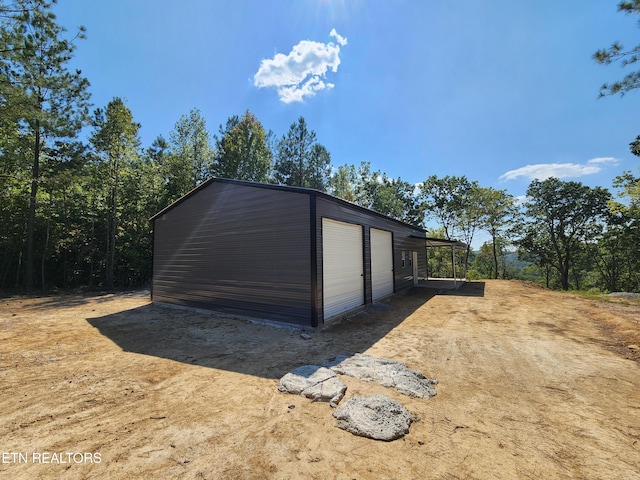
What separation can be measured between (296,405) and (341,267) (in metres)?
4.64

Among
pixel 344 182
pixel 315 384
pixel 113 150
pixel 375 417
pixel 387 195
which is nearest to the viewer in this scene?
pixel 375 417

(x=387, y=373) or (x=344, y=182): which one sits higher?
(x=344, y=182)

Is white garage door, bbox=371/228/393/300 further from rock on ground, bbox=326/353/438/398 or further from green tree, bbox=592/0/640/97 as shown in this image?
green tree, bbox=592/0/640/97

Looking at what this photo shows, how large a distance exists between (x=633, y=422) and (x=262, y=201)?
7.17 meters

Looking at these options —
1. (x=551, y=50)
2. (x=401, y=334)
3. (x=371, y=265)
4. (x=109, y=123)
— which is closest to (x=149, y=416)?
(x=401, y=334)

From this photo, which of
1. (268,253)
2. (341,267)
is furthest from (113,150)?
(341,267)

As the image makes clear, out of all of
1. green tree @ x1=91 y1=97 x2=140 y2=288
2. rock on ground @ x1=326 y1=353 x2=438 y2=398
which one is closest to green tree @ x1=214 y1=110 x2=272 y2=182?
green tree @ x1=91 y1=97 x2=140 y2=288

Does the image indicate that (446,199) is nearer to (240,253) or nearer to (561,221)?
(561,221)

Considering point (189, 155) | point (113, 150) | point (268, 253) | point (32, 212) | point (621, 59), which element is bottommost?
point (268, 253)

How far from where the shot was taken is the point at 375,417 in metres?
2.68

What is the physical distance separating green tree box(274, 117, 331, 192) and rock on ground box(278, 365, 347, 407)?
68.1 feet

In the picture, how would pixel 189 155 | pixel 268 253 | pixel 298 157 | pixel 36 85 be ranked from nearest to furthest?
pixel 268 253 → pixel 36 85 → pixel 189 155 → pixel 298 157

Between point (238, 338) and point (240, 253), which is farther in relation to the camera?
point (240, 253)

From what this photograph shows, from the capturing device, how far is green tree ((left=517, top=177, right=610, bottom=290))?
2111cm
